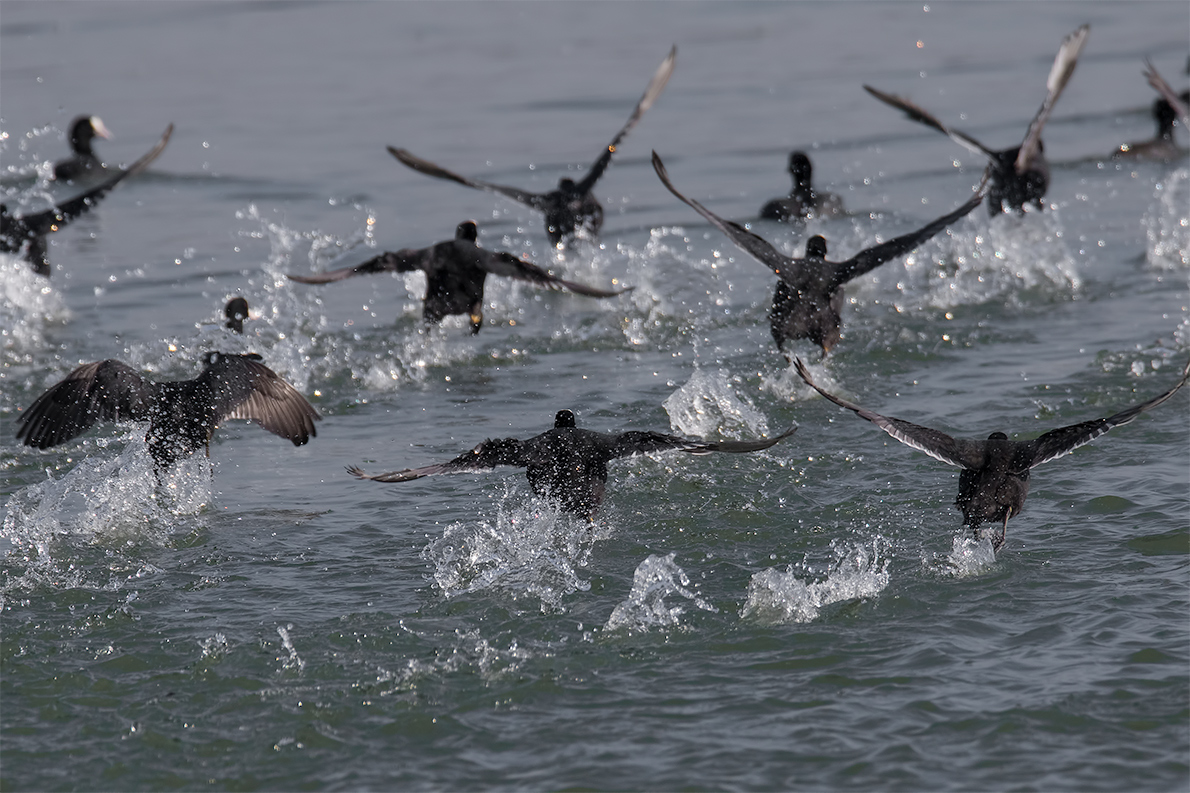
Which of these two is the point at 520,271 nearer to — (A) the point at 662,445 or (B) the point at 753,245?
(B) the point at 753,245

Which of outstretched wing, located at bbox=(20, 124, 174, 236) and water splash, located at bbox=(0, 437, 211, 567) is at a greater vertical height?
outstretched wing, located at bbox=(20, 124, 174, 236)

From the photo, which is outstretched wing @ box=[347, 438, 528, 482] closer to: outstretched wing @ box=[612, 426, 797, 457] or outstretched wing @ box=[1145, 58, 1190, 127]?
outstretched wing @ box=[612, 426, 797, 457]

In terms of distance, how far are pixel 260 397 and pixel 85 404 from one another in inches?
32.4

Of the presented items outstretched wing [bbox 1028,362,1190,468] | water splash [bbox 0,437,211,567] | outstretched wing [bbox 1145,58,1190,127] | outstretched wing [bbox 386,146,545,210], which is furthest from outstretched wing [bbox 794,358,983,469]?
outstretched wing [bbox 1145,58,1190,127]

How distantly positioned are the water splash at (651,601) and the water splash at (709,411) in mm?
2277

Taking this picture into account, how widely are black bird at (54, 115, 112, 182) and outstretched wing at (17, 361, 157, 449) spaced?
10295mm

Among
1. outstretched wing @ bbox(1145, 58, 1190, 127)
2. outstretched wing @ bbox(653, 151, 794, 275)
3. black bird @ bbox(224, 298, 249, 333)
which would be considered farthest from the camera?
outstretched wing @ bbox(1145, 58, 1190, 127)

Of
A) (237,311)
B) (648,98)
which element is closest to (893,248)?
(648,98)

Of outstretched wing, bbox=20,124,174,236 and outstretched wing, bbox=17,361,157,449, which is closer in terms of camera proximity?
outstretched wing, bbox=17,361,157,449

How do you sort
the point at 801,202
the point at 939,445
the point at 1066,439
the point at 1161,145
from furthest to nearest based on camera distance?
the point at 1161,145 < the point at 801,202 < the point at 939,445 < the point at 1066,439

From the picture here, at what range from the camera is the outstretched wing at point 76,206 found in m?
10.1

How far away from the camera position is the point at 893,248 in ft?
27.2

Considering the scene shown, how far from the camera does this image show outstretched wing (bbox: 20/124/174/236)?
10.1m

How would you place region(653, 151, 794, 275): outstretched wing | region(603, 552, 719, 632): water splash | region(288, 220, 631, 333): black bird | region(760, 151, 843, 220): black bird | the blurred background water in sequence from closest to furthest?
the blurred background water < region(603, 552, 719, 632): water splash < region(653, 151, 794, 275): outstretched wing < region(288, 220, 631, 333): black bird < region(760, 151, 843, 220): black bird
